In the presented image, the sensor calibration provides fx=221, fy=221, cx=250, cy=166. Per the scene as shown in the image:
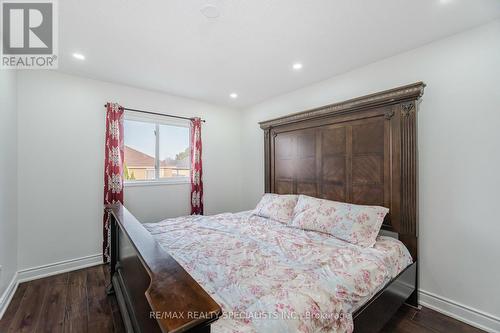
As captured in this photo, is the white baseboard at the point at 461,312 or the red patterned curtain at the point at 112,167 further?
the red patterned curtain at the point at 112,167

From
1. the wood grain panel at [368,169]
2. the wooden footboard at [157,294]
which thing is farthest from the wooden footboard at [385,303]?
the wooden footboard at [157,294]

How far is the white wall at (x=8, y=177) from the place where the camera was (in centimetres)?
202

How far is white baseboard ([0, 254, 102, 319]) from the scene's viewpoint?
2176mm

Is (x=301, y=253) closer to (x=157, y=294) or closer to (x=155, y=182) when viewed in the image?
(x=157, y=294)

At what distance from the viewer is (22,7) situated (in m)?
1.67

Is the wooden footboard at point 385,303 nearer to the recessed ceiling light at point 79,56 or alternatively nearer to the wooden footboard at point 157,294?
the wooden footboard at point 157,294

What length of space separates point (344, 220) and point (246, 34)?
2.02 m

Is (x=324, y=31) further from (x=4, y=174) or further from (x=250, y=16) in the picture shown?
(x=4, y=174)

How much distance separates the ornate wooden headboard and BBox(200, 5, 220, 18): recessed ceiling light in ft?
5.54

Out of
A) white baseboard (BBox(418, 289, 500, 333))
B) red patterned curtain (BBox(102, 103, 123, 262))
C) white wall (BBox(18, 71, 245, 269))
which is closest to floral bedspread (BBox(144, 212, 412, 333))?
white baseboard (BBox(418, 289, 500, 333))

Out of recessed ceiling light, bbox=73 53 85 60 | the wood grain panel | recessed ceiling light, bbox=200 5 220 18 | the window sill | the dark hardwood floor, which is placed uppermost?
recessed ceiling light, bbox=200 5 220 18

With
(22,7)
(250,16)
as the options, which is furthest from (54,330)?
(250,16)

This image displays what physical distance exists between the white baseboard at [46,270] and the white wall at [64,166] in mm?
60

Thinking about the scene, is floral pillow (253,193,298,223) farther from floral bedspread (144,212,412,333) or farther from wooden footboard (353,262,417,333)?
wooden footboard (353,262,417,333)
